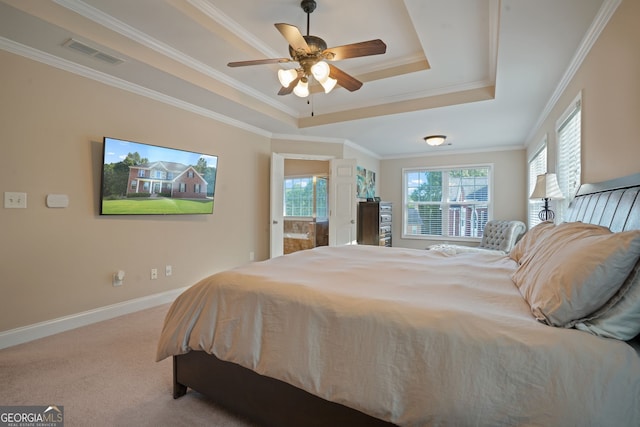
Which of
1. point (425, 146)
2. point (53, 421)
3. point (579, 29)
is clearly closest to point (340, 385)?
point (53, 421)

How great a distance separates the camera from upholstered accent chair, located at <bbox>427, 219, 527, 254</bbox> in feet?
14.7

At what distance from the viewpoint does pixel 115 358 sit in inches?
86.4

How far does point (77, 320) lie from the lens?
8.96 ft

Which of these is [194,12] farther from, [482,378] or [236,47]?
[482,378]

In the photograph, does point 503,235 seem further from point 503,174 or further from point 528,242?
point 528,242

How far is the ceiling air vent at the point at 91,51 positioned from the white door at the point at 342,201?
336cm

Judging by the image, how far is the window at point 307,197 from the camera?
6.85 m

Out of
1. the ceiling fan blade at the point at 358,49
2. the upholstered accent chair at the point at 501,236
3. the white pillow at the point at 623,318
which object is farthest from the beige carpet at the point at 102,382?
the upholstered accent chair at the point at 501,236

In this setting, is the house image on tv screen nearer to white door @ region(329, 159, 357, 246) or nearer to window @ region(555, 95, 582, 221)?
white door @ region(329, 159, 357, 246)

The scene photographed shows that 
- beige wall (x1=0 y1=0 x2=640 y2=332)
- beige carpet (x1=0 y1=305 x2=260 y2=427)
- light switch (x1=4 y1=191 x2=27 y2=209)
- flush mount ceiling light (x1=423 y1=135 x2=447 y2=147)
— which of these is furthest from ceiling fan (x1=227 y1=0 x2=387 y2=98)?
flush mount ceiling light (x1=423 y1=135 x2=447 y2=147)

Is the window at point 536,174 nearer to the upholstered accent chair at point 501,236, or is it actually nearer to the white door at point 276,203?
the upholstered accent chair at point 501,236

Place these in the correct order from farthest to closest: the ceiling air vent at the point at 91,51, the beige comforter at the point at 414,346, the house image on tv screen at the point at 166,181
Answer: the house image on tv screen at the point at 166,181 < the ceiling air vent at the point at 91,51 < the beige comforter at the point at 414,346

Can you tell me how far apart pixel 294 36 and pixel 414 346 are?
2044 millimetres

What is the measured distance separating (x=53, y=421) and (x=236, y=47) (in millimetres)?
2994
